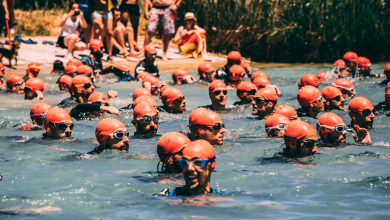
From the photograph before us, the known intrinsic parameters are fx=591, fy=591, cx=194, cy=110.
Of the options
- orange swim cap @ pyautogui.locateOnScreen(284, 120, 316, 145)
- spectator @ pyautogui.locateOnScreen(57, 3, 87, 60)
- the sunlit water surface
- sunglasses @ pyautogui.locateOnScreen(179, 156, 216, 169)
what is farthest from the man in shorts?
sunglasses @ pyautogui.locateOnScreen(179, 156, 216, 169)

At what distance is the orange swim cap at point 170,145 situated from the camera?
7.05m

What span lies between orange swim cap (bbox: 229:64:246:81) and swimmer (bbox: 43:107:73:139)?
683 cm

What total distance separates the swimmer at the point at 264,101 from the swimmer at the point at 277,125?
1423mm

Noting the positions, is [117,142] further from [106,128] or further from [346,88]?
[346,88]

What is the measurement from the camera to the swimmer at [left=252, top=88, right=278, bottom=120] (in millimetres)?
10859

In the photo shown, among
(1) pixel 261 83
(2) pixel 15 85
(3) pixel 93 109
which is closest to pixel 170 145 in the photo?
(3) pixel 93 109

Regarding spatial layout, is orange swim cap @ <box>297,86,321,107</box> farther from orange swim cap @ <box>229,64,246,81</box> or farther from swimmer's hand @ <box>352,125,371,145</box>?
orange swim cap @ <box>229,64,246,81</box>

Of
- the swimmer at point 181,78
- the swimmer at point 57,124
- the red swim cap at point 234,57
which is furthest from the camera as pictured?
the swimmer at point 181,78

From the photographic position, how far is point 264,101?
10.9 m

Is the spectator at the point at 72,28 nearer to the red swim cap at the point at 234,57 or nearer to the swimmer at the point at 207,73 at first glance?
the swimmer at the point at 207,73

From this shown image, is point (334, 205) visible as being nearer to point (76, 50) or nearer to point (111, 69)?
point (111, 69)

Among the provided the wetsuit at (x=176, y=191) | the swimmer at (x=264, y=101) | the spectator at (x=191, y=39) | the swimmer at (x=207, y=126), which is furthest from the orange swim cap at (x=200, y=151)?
the spectator at (x=191, y=39)

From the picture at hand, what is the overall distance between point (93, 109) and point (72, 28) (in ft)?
28.6

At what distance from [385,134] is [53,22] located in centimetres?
1746
